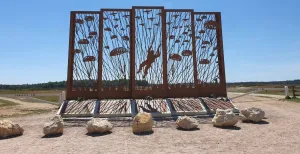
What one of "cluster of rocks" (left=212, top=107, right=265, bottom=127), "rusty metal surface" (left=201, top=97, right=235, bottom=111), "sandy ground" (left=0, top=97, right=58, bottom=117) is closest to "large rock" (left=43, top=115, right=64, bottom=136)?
"cluster of rocks" (left=212, top=107, right=265, bottom=127)

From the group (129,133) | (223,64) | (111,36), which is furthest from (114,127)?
(223,64)

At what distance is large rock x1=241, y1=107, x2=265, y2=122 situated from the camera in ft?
33.1

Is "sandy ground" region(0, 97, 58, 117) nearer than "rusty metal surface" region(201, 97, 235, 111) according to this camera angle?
No

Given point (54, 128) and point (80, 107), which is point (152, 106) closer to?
point (80, 107)

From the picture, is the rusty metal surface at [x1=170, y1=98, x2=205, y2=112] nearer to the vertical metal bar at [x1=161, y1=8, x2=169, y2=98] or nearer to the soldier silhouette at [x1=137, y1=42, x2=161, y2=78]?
the vertical metal bar at [x1=161, y1=8, x2=169, y2=98]

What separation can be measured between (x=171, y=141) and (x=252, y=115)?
439 cm

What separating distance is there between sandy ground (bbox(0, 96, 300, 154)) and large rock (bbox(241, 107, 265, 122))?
59cm

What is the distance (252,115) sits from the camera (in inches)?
399

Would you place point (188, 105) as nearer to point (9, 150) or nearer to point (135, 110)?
point (135, 110)

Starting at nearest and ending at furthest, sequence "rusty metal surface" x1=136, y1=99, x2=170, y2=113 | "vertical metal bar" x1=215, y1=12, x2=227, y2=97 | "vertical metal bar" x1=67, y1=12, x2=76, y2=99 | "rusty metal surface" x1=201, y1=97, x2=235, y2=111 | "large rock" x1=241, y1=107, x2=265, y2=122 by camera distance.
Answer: "large rock" x1=241, y1=107, x2=265, y2=122
"rusty metal surface" x1=136, y1=99, x2=170, y2=113
"rusty metal surface" x1=201, y1=97, x2=235, y2=111
"vertical metal bar" x1=67, y1=12, x2=76, y2=99
"vertical metal bar" x1=215, y1=12, x2=227, y2=97

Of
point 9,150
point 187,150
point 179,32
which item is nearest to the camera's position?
point 187,150

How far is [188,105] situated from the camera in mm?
12094

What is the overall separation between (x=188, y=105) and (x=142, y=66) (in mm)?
2882

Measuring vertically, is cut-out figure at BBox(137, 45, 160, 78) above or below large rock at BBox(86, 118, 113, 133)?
above
